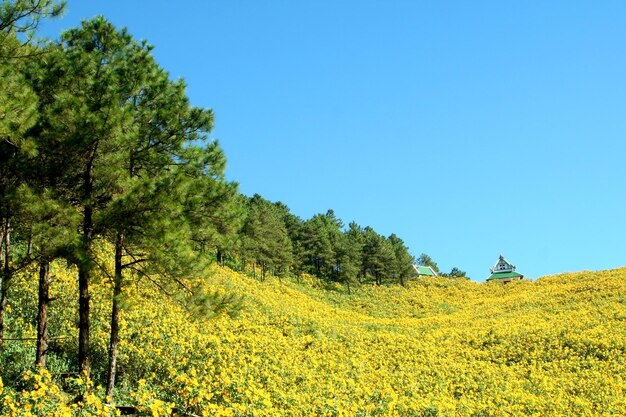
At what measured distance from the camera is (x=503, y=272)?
7112cm

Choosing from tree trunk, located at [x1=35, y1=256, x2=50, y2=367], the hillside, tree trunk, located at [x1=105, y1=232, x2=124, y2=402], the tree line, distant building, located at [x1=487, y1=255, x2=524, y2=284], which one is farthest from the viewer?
distant building, located at [x1=487, y1=255, x2=524, y2=284]

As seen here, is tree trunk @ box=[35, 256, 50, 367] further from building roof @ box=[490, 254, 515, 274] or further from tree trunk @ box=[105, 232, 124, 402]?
building roof @ box=[490, 254, 515, 274]

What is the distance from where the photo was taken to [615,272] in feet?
147

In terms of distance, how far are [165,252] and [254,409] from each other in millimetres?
4011

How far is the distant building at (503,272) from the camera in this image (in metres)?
67.9

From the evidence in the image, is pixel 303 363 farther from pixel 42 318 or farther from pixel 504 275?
pixel 504 275

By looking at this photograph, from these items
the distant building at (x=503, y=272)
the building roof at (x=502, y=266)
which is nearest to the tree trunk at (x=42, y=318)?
the distant building at (x=503, y=272)

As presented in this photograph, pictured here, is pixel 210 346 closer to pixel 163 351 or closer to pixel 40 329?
pixel 163 351

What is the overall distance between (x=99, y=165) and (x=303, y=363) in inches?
381

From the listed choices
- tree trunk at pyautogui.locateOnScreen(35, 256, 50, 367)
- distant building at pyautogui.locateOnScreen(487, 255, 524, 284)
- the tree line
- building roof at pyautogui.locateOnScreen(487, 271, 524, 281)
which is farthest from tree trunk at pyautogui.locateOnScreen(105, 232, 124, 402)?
building roof at pyautogui.locateOnScreen(487, 271, 524, 281)


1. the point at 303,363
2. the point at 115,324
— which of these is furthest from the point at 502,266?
the point at 115,324

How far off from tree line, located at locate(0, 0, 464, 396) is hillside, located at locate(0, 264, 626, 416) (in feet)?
3.88

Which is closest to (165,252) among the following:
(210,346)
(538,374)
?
(210,346)

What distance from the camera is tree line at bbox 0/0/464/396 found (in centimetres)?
1036
